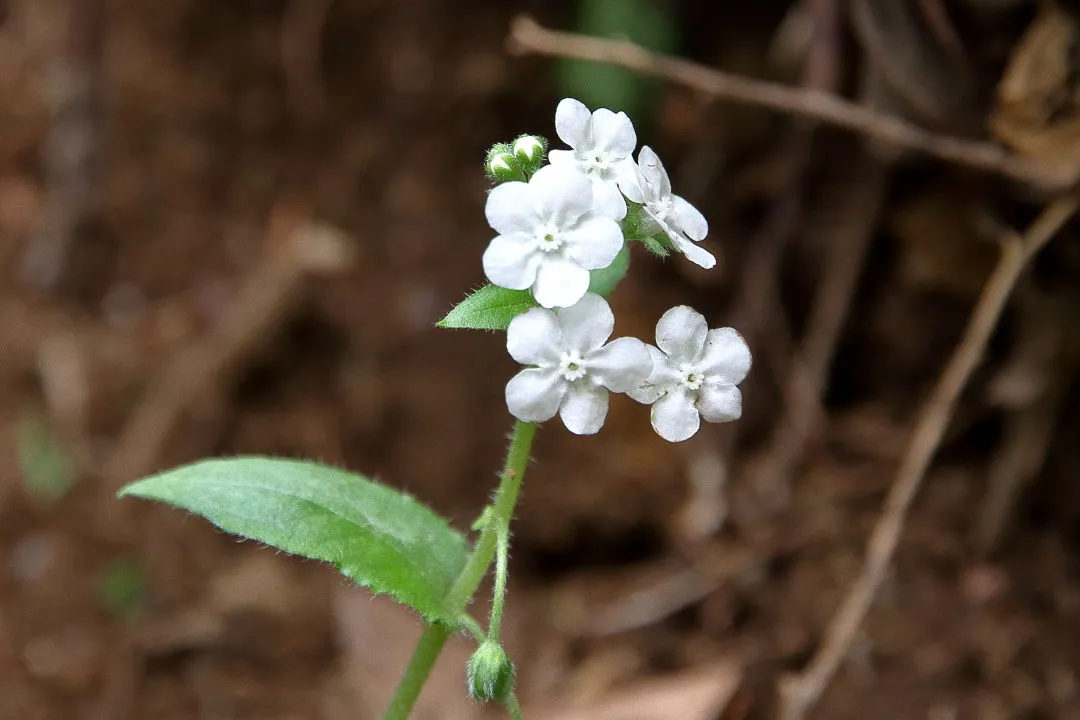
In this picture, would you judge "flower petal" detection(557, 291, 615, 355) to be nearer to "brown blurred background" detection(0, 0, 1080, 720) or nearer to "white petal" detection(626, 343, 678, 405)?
"white petal" detection(626, 343, 678, 405)

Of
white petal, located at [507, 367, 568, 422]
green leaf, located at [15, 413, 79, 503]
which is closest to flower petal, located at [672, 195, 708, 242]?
white petal, located at [507, 367, 568, 422]

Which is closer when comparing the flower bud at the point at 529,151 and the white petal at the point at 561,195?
the white petal at the point at 561,195

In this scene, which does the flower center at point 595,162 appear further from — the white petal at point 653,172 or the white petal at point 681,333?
the white petal at point 681,333

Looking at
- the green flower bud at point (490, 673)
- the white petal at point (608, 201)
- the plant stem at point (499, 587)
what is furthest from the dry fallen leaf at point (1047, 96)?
the green flower bud at point (490, 673)

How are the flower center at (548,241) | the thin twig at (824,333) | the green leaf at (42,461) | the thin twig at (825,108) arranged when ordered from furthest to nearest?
the green leaf at (42,461) → the thin twig at (824,333) → the thin twig at (825,108) → the flower center at (548,241)

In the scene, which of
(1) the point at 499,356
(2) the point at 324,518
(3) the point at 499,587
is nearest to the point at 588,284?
(3) the point at 499,587

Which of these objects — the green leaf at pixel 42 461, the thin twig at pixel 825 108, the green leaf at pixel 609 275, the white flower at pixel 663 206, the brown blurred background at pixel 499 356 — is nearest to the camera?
the white flower at pixel 663 206

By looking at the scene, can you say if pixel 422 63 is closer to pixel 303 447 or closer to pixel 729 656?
pixel 303 447
